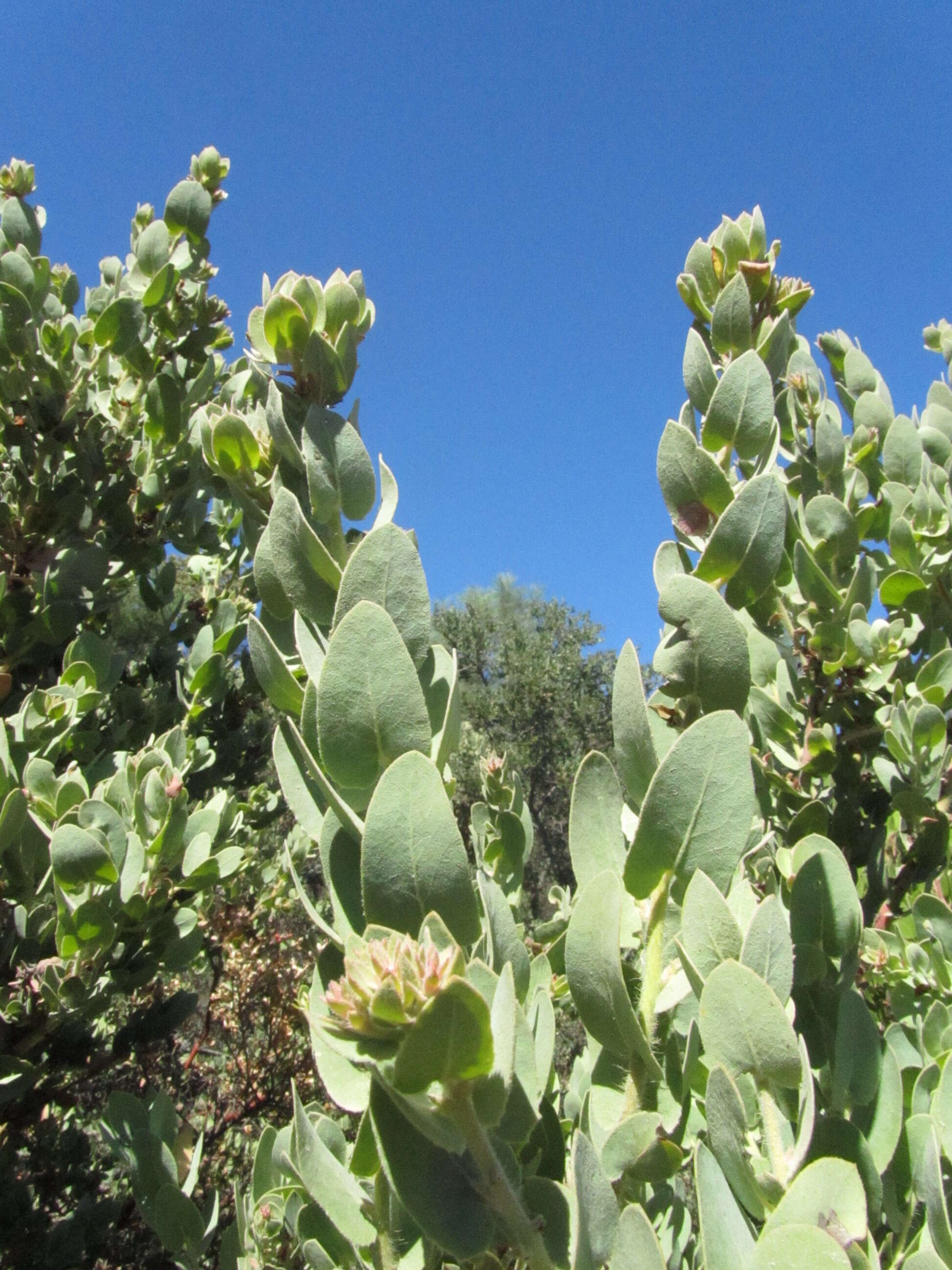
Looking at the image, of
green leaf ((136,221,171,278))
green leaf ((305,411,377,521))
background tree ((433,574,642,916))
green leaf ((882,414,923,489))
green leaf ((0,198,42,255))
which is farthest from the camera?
background tree ((433,574,642,916))

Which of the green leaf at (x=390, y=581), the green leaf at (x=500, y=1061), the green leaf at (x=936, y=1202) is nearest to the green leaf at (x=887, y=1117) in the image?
the green leaf at (x=936, y=1202)

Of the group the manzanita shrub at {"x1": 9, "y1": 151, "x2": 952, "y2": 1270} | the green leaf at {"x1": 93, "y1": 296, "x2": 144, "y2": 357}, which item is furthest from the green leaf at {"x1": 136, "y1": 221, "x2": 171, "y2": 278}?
the manzanita shrub at {"x1": 9, "y1": 151, "x2": 952, "y2": 1270}

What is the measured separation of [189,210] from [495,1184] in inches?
123

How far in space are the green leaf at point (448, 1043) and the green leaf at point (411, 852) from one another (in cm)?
14

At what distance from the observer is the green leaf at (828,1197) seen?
0.78 metres

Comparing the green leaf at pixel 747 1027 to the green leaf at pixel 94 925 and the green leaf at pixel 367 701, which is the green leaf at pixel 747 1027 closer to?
the green leaf at pixel 367 701

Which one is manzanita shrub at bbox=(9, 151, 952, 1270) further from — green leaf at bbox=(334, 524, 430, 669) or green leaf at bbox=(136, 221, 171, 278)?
green leaf at bbox=(136, 221, 171, 278)

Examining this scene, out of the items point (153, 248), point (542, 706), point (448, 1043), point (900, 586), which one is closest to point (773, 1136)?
point (448, 1043)

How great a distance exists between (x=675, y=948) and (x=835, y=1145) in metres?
0.24

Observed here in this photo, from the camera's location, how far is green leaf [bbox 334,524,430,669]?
943mm

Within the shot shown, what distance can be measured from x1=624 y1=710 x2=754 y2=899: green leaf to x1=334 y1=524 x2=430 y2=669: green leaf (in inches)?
12.0

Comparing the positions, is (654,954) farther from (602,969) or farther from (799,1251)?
(799,1251)

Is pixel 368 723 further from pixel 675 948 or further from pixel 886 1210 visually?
pixel 886 1210

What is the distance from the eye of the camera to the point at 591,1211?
77 cm
